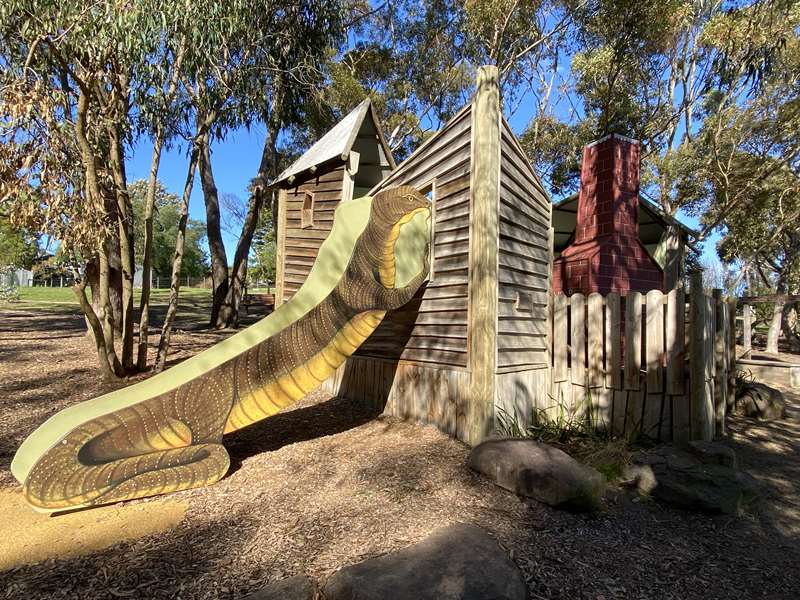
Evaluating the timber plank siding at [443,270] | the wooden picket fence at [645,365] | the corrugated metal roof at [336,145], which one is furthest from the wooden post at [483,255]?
the corrugated metal roof at [336,145]

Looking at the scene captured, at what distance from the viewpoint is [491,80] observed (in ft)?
17.8

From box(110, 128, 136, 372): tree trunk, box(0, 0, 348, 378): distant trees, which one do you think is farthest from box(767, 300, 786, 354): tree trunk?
box(110, 128, 136, 372): tree trunk

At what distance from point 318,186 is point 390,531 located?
7.03 metres

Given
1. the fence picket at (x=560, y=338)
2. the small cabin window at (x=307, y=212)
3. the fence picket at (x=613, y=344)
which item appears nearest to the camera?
the fence picket at (x=613, y=344)

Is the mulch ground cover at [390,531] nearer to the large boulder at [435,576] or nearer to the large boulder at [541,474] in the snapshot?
the large boulder at [541,474]

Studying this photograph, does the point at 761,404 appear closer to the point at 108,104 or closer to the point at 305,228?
the point at 305,228

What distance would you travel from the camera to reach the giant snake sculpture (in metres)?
3.48

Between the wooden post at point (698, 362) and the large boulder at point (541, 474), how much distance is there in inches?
75.5

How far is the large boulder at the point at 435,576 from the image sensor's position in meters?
2.46

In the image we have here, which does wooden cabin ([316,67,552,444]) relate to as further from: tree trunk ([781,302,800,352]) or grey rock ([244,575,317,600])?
tree trunk ([781,302,800,352])

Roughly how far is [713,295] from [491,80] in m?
3.97

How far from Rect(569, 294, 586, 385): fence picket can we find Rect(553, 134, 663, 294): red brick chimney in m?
2.77

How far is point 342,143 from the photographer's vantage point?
27.3ft

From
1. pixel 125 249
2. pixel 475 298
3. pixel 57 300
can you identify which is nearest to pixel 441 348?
pixel 475 298
